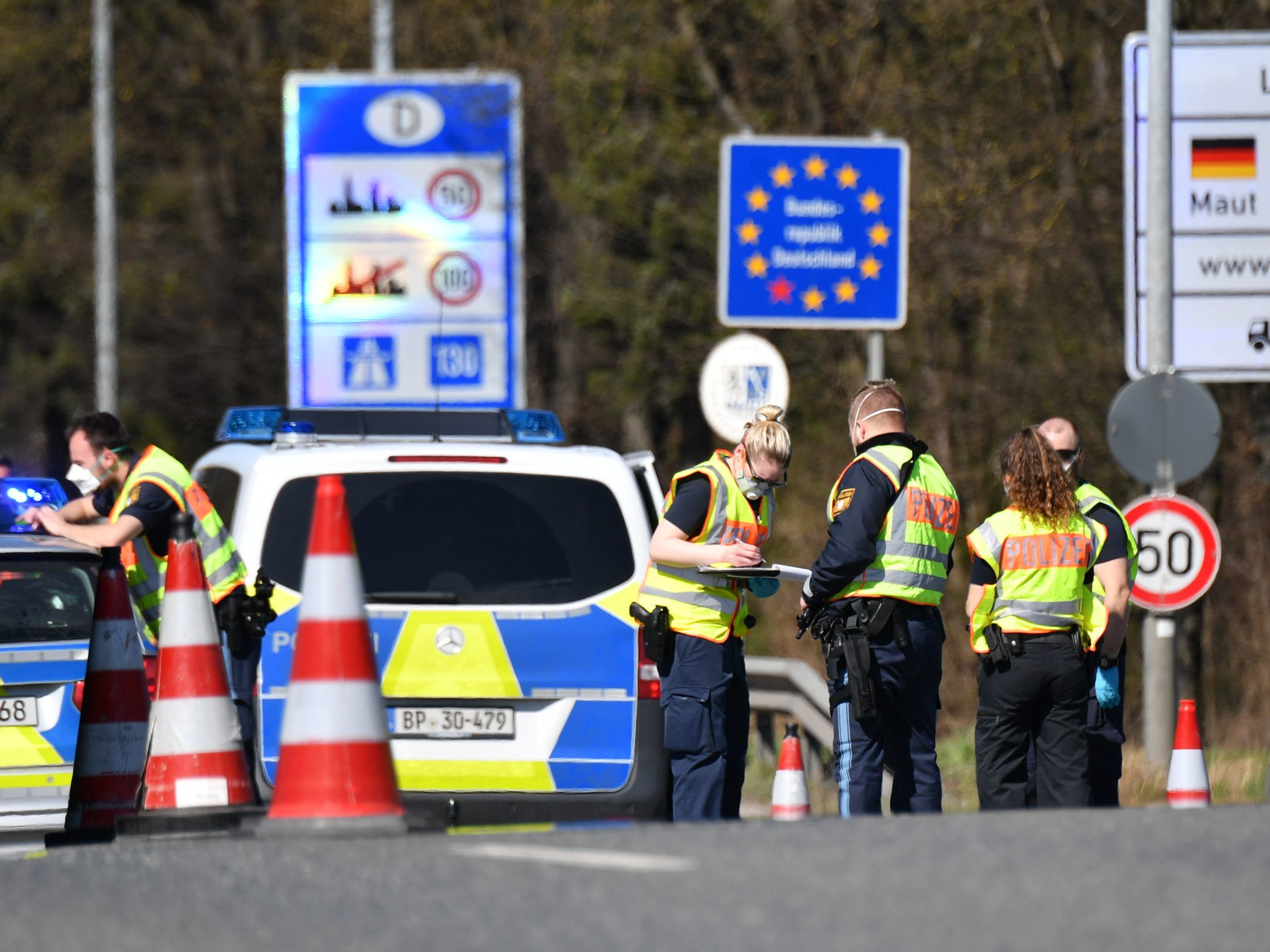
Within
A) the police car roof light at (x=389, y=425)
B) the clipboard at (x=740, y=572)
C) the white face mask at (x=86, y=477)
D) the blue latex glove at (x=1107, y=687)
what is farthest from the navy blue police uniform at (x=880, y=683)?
the white face mask at (x=86, y=477)

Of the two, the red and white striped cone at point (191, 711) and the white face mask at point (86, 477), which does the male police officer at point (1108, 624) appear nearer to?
the red and white striped cone at point (191, 711)

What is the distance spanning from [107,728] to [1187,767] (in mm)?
4090

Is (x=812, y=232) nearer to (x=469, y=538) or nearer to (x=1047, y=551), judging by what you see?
(x=1047, y=551)

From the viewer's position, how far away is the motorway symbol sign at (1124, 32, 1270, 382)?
12.1 m

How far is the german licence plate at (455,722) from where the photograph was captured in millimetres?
7703

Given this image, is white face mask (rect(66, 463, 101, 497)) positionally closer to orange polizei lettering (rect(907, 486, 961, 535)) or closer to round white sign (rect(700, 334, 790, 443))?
orange polizei lettering (rect(907, 486, 961, 535))

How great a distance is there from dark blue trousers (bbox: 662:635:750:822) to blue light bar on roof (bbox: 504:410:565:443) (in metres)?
1.20

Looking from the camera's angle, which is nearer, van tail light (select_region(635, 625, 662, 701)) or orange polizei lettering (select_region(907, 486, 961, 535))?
orange polizei lettering (select_region(907, 486, 961, 535))

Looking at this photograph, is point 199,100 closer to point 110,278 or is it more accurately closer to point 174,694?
point 110,278

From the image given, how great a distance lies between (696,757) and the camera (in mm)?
7691

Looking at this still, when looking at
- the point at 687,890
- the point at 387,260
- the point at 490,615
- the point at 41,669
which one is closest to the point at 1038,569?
the point at 490,615

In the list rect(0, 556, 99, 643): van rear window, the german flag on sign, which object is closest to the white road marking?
rect(0, 556, 99, 643): van rear window

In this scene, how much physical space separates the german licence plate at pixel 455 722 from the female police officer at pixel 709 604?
1.83ft

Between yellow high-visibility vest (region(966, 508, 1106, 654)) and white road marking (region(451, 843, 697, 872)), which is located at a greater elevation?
yellow high-visibility vest (region(966, 508, 1106, 654))
